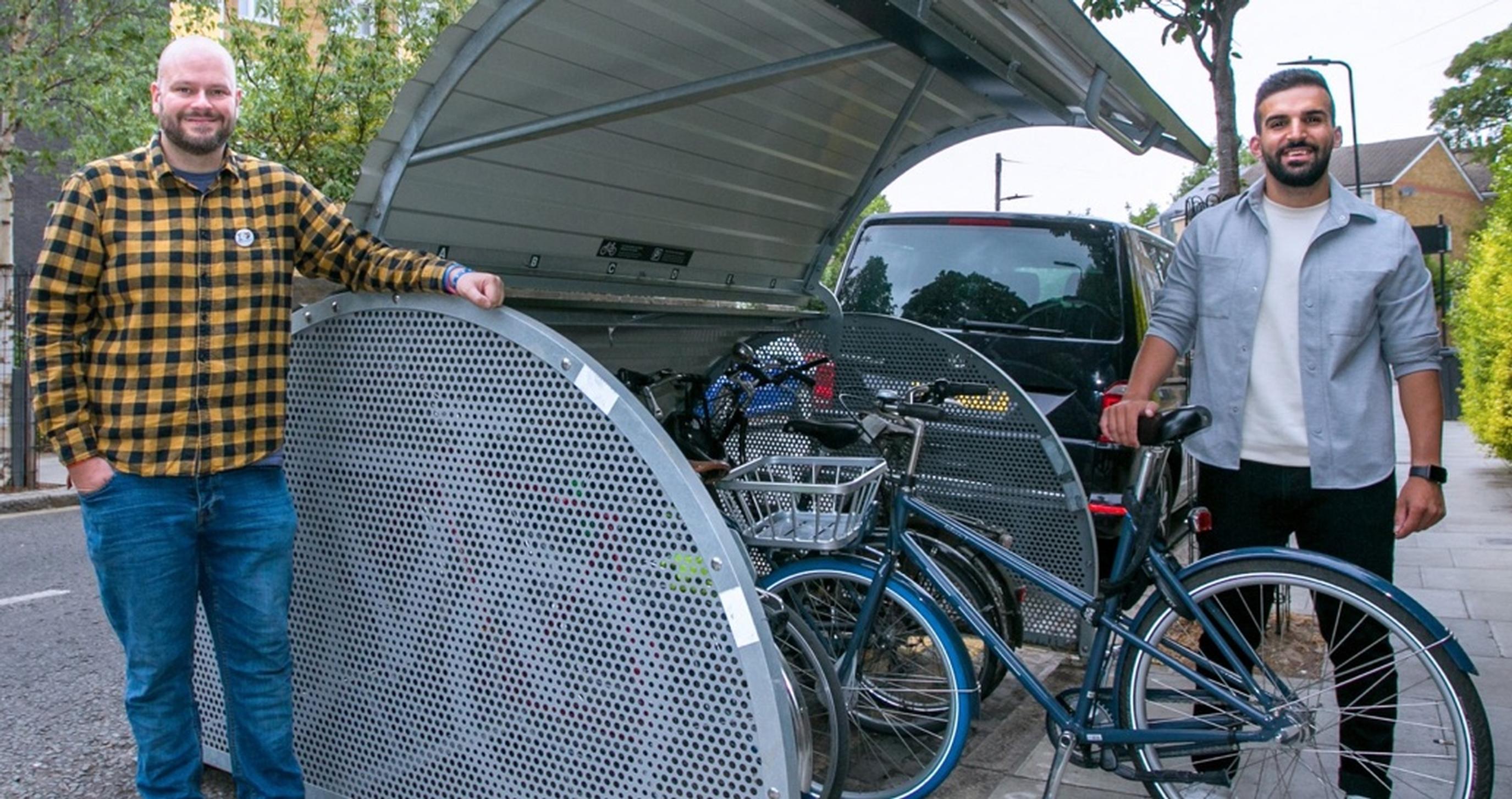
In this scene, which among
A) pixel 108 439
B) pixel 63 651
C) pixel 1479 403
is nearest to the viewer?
pixel 108 439

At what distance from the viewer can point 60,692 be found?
194 inches

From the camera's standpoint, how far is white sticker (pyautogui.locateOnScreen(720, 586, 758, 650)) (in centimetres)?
265

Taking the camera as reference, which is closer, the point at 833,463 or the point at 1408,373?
the point at 1408,373

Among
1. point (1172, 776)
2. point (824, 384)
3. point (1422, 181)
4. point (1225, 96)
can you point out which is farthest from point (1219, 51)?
point (1422, 181)

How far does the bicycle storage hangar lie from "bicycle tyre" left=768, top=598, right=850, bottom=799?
2.10 feet

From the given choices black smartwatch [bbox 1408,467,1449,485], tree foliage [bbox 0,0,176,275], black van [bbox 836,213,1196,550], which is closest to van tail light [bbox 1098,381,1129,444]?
black van [bbox 836,213,1196,550]

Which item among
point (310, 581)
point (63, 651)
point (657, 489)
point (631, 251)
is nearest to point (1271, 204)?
point (657, 489)

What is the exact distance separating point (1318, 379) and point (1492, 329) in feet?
35.5

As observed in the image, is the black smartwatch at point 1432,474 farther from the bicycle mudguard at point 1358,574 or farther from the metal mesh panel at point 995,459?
the metal mesh panel at point 995,459

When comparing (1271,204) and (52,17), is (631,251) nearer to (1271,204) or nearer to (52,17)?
(1271,204)

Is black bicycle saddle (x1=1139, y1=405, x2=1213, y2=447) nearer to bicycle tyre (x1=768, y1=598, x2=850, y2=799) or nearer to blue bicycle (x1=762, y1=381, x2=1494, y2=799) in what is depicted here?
blue bicycle (x1=762, y1=381, x2=1494, y2=799)

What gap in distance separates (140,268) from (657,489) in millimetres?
1396

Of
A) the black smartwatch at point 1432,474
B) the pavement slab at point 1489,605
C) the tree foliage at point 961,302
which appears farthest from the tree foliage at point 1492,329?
the black smartwatch at point 1432,474

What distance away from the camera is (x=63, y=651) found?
5590mm
